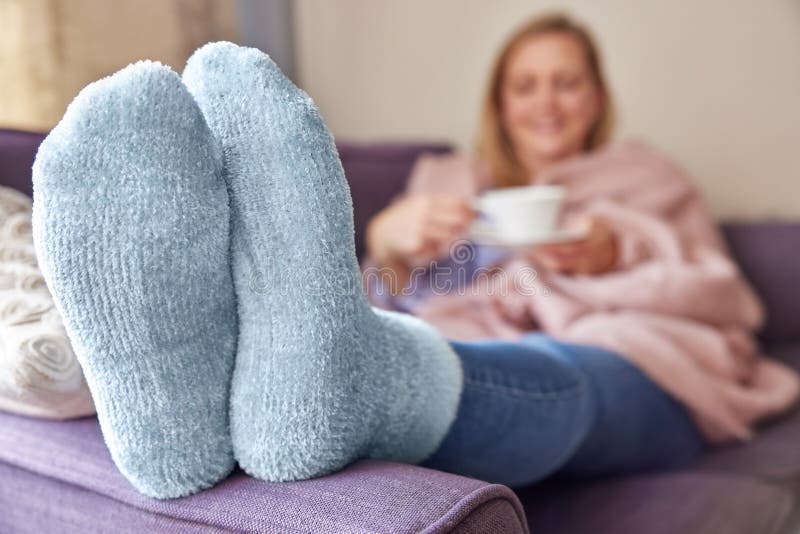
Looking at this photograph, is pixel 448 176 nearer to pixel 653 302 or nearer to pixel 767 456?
pixel 653 302

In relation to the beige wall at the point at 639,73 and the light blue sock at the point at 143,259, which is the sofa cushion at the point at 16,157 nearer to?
the light blue sock at the point at 143,259

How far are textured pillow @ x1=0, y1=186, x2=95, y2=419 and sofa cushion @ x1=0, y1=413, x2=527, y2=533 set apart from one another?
3 cm

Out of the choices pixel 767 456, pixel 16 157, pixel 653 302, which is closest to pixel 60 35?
pixel 16 157

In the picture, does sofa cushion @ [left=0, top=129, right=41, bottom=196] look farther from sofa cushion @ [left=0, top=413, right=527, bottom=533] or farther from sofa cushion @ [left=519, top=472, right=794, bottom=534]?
sofa cushion @ [left=519, top=472, right=794, bottom=534]

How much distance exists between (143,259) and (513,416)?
0.95 ft

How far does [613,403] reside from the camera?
2.42 ft

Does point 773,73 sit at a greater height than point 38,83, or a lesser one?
lesser

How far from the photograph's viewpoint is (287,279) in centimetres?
42

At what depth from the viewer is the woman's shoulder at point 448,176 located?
121cm

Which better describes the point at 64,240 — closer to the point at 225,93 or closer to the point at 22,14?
the point at 225,93

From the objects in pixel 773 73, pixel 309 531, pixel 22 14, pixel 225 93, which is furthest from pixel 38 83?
pixel 773 73

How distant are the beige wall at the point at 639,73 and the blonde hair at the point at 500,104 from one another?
341mm

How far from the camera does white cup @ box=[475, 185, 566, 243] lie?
33.4 inches

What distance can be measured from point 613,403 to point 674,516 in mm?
118
